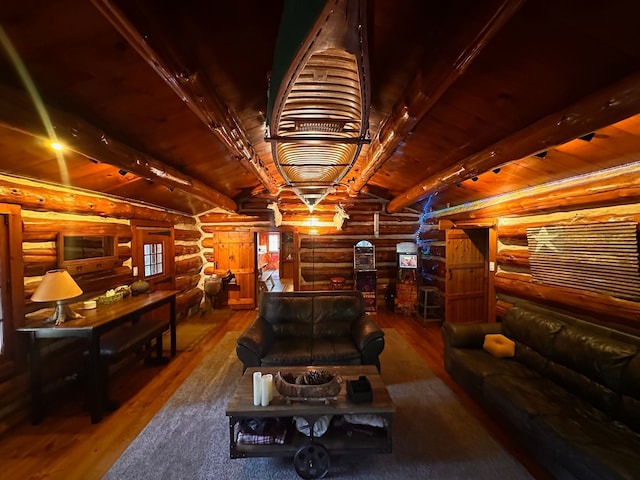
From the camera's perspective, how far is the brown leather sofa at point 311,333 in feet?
11.2

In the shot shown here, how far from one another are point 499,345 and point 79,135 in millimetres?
4483

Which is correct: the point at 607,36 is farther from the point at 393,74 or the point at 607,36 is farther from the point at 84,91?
the point at 84,91

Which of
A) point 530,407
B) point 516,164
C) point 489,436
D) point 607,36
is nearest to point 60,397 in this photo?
point 489,436

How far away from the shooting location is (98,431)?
281 cm

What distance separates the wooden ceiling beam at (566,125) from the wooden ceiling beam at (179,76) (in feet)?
8.36

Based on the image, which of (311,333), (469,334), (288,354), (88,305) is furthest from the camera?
(311,333)

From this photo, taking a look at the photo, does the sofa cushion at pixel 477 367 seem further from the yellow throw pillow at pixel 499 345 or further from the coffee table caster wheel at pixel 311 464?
the coffee table caster wheel at pixel 311 464

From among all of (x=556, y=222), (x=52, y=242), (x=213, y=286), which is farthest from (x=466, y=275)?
(x=52, y=242)

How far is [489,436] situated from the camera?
106 inches

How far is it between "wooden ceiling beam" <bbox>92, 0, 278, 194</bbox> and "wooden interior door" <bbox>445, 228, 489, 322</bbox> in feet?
13.9

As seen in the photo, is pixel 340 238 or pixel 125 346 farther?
pixel 340 238

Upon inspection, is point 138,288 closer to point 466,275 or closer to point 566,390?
point 566,390

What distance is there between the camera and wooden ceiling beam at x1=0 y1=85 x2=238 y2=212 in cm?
187

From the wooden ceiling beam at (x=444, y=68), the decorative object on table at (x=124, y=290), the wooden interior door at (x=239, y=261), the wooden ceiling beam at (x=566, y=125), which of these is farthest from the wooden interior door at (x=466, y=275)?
the decorative object on table at (x=124, y=290)
